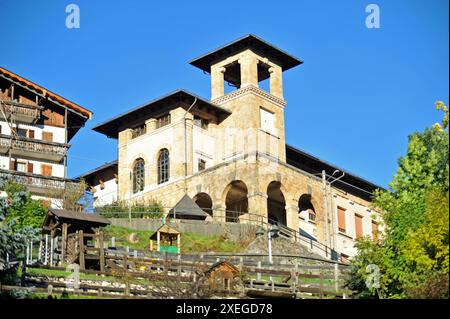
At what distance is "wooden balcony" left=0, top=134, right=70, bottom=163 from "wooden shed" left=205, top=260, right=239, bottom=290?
2355 cm

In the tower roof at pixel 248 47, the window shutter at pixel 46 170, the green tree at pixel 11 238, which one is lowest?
the green tree at pixel 11 238

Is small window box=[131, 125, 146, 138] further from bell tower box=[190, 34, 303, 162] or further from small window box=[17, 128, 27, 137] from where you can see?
small window box=[17, 128, 27, 137]

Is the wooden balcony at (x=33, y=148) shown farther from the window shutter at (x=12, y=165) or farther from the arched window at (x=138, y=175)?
the arched window at (x=138, y=175)

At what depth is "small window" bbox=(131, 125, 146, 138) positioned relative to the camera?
66125 mm

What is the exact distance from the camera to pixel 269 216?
6500 centimetres

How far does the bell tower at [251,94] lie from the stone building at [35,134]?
321 inches

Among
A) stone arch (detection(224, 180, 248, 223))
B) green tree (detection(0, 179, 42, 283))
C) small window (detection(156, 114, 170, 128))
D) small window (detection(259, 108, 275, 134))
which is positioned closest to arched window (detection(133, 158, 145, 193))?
small window (detection(156, 114, 170, 128))

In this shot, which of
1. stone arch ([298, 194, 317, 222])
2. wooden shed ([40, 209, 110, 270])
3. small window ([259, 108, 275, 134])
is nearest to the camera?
wooden shed ([40, 209, 110, 270])

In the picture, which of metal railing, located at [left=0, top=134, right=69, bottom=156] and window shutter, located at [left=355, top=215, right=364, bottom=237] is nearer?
metal railing, located at [left=0, top=134, right=69, bottom=156]

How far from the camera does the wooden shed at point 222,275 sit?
37.6 metres

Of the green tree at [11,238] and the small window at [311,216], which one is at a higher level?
the small window at [311,216]

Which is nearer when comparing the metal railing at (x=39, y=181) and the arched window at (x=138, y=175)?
the metal railing at (x=39, y=181)

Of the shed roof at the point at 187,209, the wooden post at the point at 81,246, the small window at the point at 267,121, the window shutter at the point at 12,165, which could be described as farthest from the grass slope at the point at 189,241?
the small window at the point at 267,121
